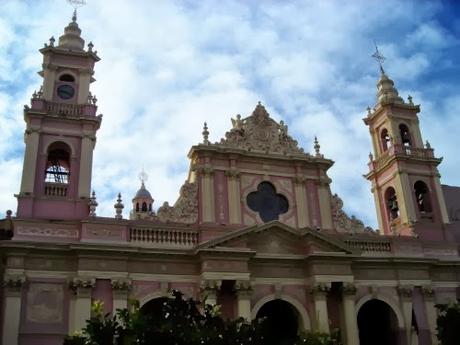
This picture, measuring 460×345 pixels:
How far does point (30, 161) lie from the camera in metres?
22.8

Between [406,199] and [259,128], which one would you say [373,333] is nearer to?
[406,199]

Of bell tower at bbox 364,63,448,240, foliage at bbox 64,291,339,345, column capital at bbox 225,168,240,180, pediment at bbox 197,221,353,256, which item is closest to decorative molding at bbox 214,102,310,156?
column capital at bbox 225,168,240,180

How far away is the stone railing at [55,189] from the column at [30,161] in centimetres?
64

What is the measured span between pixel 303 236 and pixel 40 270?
10547mm

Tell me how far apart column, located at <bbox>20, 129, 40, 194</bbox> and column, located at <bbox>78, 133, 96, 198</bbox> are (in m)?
1.80

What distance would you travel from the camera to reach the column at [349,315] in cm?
2280

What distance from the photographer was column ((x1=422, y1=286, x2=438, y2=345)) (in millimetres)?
24531

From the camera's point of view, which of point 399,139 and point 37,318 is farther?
point 399,139

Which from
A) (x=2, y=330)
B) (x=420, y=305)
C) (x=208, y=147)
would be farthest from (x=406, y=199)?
(x=2, y=330)

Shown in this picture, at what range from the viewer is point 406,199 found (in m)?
28.0

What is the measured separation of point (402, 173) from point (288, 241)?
8.21 metres

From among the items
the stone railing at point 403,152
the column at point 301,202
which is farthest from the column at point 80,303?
the stone railing at point 403,152

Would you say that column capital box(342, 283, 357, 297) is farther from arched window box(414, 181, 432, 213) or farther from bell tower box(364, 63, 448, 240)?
arched window box(414, 181, 432, 213)

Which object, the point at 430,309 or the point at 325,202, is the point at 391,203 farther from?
the point at 430,309
